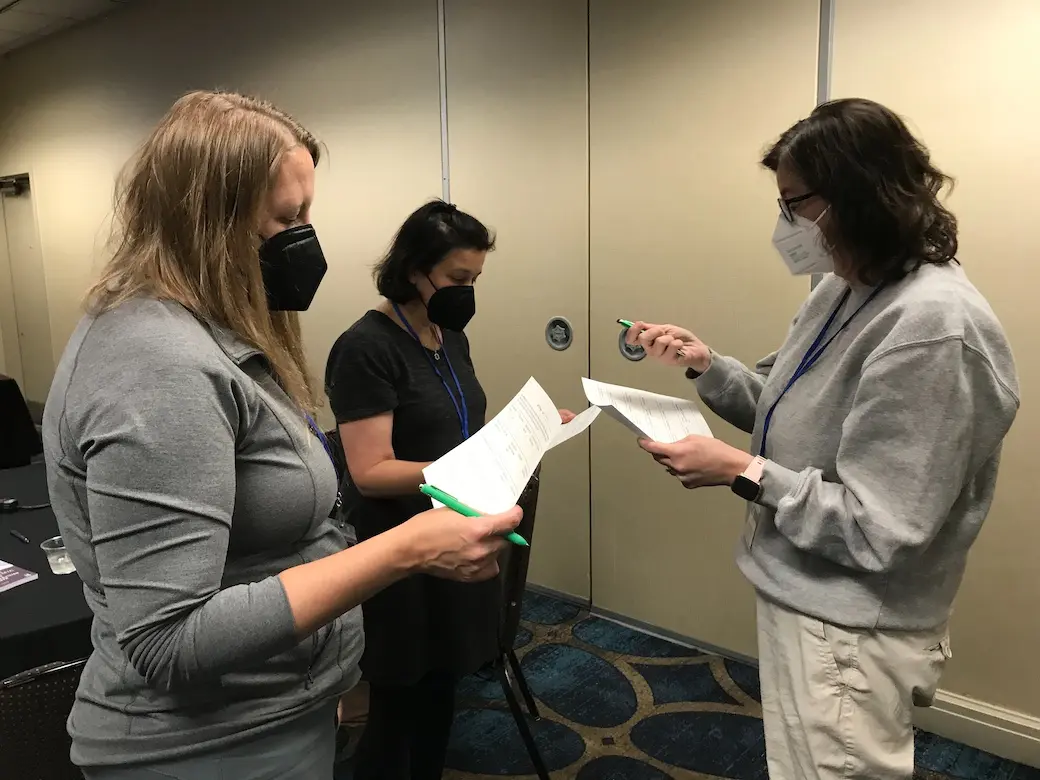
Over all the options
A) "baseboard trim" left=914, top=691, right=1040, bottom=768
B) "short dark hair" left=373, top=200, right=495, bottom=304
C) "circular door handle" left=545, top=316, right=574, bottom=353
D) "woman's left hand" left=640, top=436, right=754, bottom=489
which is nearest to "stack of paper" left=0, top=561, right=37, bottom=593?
"short dark hair" left=373, top=200, right=495, bottom=304

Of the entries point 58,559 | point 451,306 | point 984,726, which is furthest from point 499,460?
point 984,726

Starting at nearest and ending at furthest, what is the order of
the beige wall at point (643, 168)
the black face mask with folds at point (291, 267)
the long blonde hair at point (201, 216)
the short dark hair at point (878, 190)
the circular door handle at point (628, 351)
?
the long blonde hair at point (201, 216) → the black face mask with folds at point (291, 267) → the short dark hair at point (878, 190) → the beige wall at point (643, 168) → the circular door handle at point (628, 351)

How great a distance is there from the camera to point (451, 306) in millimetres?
1860

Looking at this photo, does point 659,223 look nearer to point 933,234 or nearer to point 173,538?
point 933,234

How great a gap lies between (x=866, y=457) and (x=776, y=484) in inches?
6.1

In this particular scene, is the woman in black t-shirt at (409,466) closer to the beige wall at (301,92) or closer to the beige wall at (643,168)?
the beige wall at (643,168)

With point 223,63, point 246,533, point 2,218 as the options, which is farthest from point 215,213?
point 2,218

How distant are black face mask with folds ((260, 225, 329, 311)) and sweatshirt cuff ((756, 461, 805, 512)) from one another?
2.64 feet

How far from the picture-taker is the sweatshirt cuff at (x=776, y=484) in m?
1.25

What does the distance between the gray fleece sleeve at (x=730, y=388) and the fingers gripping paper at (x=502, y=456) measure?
420 millimetres

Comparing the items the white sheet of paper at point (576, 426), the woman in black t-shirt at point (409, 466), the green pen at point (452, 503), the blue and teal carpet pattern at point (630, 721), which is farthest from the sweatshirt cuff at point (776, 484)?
the blue and teal carpet pattern at point (630, 721)

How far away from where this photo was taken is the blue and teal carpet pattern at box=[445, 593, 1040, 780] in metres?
2.14

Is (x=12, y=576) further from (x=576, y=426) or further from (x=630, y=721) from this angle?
(x=630, y=721)

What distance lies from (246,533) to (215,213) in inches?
15.4
